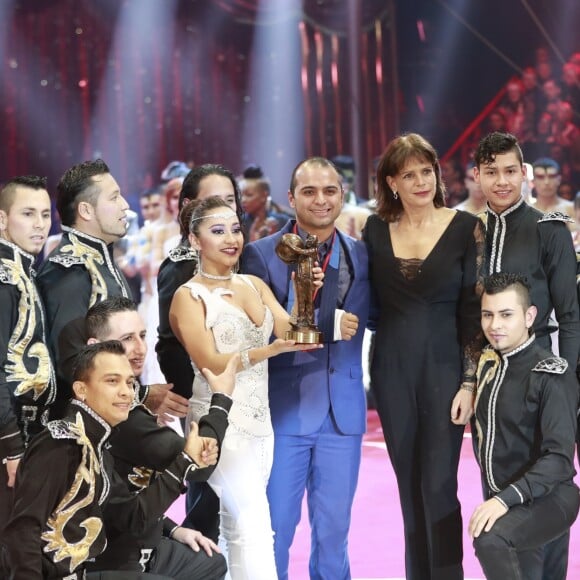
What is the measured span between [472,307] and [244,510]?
3.85 ft

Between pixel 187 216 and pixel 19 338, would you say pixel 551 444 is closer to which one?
pixel 187 216

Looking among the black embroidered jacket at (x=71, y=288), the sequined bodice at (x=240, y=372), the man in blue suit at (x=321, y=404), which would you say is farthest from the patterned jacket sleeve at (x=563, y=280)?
the black embroidered jacket at (x=71, y=288)

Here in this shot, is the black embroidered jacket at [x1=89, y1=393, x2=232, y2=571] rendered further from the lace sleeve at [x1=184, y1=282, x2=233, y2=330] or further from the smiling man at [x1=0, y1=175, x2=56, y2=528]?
the smiling man at [x1=0, y1=175, x2=56, y2=528]

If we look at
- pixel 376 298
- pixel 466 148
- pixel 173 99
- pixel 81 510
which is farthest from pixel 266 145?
pixel 81 510

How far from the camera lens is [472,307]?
13.6 ft

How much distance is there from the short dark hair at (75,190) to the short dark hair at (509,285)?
1546 millimetres

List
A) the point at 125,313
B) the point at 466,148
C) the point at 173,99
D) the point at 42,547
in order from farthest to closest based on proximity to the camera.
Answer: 1. the point at 173,99
2. the point at 466,148
3. the point at 125,313
4. the point at 42,547

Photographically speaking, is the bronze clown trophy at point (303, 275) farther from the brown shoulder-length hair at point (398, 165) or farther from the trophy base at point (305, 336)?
the brown shoulder-length hair at point (398, 165)

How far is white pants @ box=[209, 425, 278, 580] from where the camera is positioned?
378cm

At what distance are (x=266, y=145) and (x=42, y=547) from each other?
8966mm

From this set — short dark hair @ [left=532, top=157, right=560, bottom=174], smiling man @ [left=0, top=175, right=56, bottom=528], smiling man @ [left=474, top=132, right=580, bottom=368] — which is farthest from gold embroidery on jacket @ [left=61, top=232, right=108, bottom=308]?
short dark hair @ [left=532, top=157, right=560, bottom=174]

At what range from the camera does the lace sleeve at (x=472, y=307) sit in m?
4.11

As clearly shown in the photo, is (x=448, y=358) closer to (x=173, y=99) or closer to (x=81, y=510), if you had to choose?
(x=81, y=510)

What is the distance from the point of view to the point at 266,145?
1179cm
